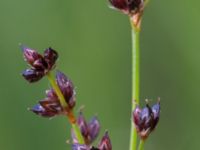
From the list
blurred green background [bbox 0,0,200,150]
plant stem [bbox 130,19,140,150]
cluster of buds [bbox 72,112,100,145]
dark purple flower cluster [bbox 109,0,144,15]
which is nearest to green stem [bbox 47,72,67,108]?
cluster of buds [bbox 72,112,100,145]

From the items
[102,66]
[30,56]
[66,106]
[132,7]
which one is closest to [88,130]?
[66,106]

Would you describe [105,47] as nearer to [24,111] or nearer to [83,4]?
[83,4]

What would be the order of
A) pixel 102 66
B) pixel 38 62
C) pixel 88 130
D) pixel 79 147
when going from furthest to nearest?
1. pixel 102 66
2. pixel 88 130
3. pixel 38 62
4. pixel 79 147

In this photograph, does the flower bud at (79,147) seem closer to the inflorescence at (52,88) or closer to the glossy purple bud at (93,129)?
the inflorescence at (52,88)

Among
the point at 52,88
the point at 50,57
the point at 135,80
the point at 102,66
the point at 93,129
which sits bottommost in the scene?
the point at 102,66

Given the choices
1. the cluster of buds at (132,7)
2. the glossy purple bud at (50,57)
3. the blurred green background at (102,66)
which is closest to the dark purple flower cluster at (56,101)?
the glossy purple bud at (50,57)

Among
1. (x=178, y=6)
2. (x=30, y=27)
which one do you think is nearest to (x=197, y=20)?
(x=178, y=6)

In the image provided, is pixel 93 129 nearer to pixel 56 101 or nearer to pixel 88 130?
pixel 88 130

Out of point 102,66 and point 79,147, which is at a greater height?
point 79,147
